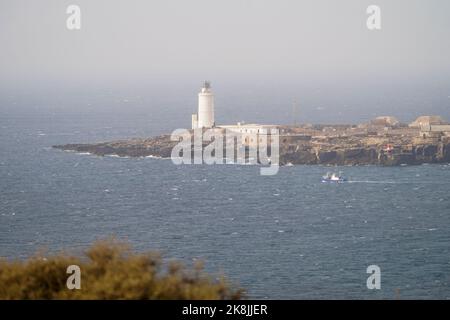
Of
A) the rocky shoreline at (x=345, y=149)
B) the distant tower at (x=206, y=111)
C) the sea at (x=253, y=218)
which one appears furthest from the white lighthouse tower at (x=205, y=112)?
the sea at (x=253, y=218)

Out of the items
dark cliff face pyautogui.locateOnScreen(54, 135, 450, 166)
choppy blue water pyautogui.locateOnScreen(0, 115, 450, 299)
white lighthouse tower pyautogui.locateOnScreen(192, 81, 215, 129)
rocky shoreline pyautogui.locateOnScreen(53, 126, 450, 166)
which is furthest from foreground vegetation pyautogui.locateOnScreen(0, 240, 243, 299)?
white lighthouse tower pyautogui.locateOnScreen(192, 81, 215, 129)

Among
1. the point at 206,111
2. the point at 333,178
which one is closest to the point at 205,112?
the point at 206,111

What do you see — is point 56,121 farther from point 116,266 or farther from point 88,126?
point 116,266

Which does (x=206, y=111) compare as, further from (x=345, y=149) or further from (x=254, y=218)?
(x=254, y=218)

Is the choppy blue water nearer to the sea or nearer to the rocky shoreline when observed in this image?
the sea

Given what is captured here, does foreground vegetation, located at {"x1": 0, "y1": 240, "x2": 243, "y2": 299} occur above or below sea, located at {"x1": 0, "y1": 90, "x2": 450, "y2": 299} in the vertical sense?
above

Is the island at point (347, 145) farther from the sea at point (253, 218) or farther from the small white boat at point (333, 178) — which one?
the small white boat at point (333, 178)

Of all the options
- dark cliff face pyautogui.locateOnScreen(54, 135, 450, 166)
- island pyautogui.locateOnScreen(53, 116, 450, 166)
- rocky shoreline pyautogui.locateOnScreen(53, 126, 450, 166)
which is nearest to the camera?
dark cliff face pyautogui.locateOnScreen(54, 135, 450, 166)
